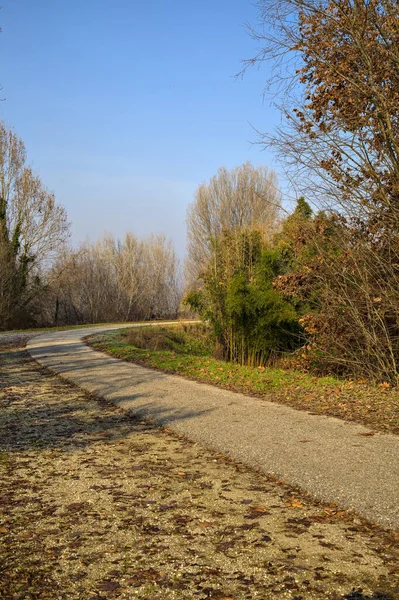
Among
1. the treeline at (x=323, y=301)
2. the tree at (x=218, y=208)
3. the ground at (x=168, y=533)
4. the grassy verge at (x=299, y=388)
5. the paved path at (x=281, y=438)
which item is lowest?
the ground at (x=168, y=533)

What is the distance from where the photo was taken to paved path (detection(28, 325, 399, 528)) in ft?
17.3

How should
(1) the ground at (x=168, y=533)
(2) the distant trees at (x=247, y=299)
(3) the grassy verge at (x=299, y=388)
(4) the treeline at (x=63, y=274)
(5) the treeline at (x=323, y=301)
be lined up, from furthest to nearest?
1. (4) the treeline at (x=63, y=274)
2. (2) the distant trees at (x=247, y=299)
3. (5) the treeline at (x=323, y=301)
4. (3) the grassy verge at (x=299, y=388)
5. (1) the ground at (x=168, y=533)

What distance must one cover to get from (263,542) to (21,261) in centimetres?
3418

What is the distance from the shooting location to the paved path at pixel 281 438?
17.3 feet

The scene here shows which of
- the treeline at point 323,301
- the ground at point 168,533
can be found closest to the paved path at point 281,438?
the ground at point 168,533

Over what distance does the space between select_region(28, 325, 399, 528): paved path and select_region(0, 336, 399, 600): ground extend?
241 mm

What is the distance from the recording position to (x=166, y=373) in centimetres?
1398

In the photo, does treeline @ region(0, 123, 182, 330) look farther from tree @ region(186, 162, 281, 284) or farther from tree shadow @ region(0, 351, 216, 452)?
tree shadow @ region(0, 351, 216, 452)

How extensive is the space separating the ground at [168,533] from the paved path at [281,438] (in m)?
0.24

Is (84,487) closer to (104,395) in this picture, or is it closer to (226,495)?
(226,495)

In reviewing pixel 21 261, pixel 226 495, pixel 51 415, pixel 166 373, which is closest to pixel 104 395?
pixel 51 415

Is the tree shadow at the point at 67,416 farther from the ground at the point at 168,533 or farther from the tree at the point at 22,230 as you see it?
the tree at the point at 22,230

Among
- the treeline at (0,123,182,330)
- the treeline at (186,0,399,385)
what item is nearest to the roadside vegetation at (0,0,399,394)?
the treeline at (186,0,399,385)

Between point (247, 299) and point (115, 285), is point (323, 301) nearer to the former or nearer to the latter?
point (247, 299)
